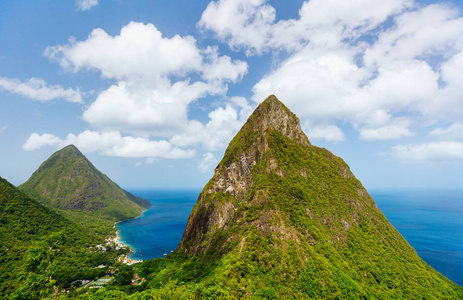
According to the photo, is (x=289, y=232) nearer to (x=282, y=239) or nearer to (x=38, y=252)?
(x=282, y=239)

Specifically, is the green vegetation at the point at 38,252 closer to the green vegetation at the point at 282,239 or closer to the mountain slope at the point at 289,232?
the green vegetation at the point at 282,239

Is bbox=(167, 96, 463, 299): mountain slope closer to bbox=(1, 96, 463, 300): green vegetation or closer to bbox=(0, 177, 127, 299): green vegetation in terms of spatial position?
bbox=(1, 96, 463, 300): green vegetation

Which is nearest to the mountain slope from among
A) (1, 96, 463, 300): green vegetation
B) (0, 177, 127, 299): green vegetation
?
(1, 96, 463, 300): green vegetation

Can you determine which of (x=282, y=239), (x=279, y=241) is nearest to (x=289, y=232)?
(x=282, y=239)

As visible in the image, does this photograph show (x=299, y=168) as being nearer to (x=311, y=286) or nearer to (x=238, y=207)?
(x=238, y=207)

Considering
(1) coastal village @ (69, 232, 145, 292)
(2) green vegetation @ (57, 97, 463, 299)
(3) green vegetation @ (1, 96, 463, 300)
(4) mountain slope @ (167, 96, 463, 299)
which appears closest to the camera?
(3) green vegetation @ (1, 96, 463, 300)

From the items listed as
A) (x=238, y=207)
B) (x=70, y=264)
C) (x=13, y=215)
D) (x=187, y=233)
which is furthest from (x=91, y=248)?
(x=238, y=207)
